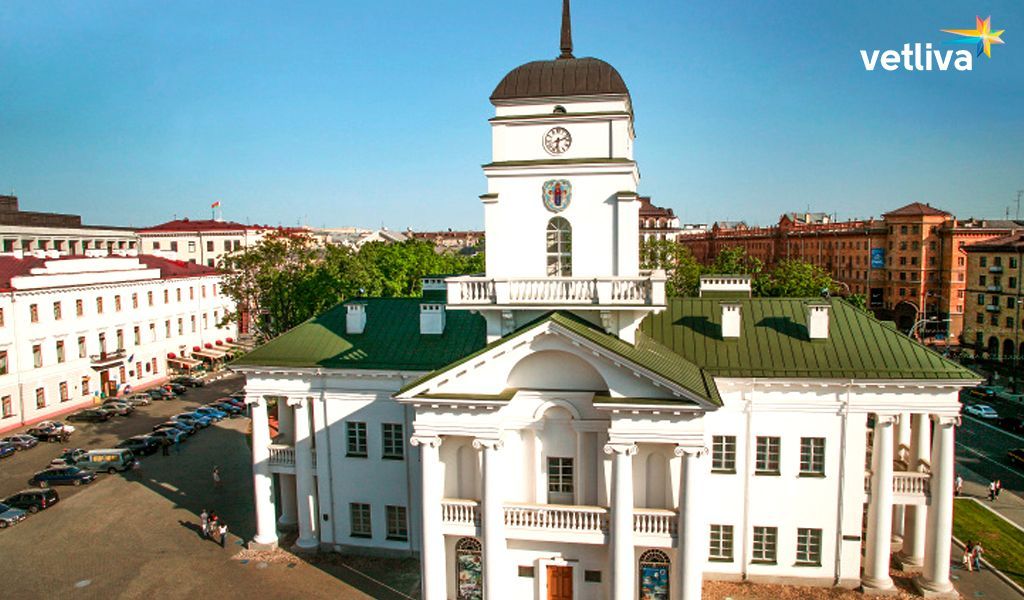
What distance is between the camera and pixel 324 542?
31.9 meters

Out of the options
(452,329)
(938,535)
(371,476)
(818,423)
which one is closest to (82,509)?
(371,476)

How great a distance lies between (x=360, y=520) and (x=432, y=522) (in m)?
7.92

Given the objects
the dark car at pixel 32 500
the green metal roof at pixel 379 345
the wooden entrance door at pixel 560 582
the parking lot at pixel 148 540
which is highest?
the green metal roof at pixel 379 345

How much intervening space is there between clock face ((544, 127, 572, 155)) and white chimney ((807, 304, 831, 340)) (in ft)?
39.8

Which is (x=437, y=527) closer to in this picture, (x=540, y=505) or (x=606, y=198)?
(x=540, y=505)

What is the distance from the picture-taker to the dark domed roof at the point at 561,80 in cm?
2708

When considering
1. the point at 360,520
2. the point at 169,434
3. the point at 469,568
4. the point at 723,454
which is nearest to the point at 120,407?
the point at 169,434

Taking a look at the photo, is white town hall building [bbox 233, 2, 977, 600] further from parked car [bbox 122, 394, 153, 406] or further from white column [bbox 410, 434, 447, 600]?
parked car [bbox 122, 394, 153, 406]

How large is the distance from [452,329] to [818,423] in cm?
1594

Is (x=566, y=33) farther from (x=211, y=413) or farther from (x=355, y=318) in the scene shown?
(x=211, y=413)

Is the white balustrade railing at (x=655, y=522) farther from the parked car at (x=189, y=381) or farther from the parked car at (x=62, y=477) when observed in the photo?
the parked car at (x=189, y=381)

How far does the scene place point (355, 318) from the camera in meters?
33.2

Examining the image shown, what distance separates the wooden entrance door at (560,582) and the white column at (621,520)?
107 inches

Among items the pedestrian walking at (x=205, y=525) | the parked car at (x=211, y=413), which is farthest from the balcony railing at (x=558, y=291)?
the parked car at (x=211, y=413)
